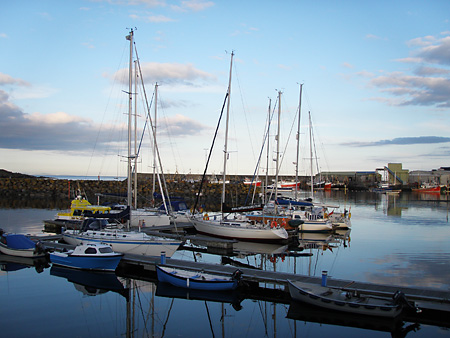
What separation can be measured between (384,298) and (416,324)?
1.38m

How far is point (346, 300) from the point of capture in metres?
15.3

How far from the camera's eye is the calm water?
14258 millimetres

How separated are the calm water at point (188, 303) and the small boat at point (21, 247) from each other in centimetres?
100

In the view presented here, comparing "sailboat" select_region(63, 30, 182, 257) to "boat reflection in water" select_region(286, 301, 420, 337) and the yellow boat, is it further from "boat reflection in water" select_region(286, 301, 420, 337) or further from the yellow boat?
the yellow boat

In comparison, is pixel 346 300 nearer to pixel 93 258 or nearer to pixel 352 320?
pixel 352 320

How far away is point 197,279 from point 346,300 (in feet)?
21.4

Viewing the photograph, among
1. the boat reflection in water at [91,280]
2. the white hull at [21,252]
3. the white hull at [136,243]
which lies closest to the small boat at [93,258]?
the boat reflection in water at [91,280]

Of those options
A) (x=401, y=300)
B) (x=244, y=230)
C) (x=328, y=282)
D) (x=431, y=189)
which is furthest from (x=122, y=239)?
(x=431, y=189)

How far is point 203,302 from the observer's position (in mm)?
17156

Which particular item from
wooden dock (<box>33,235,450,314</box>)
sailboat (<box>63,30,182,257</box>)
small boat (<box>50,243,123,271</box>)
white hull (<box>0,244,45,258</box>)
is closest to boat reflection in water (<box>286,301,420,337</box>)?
wooden dock (<box>33,235,450,314</box>)

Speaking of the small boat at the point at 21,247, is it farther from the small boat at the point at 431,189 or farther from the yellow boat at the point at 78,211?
Result: the small boat at the point at 431,189

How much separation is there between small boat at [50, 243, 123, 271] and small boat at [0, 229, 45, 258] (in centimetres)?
332

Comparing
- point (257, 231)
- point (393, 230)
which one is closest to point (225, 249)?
point (257, 231)

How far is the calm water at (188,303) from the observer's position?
14258mm
